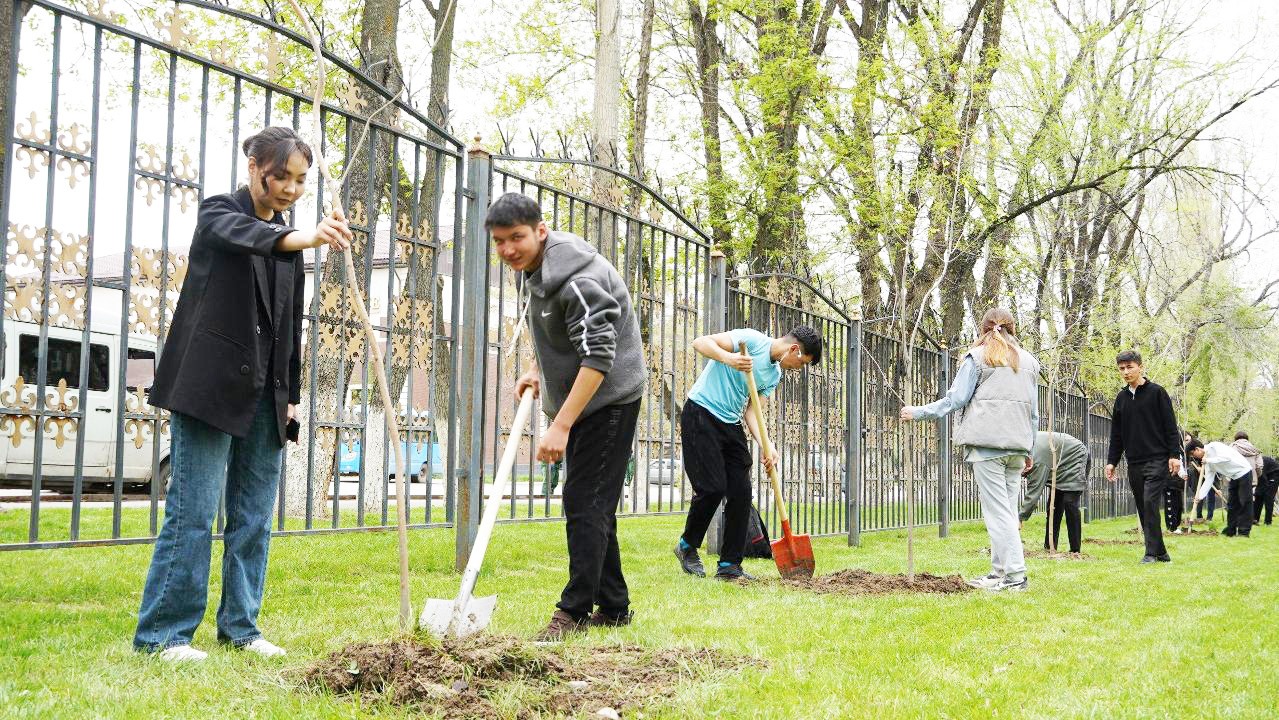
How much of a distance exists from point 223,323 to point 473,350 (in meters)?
2.93

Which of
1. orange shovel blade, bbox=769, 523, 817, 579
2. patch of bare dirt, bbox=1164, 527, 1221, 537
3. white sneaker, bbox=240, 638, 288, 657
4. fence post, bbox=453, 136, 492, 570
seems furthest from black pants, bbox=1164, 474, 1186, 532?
white sneaker, bbox=240, 638, 288, 657

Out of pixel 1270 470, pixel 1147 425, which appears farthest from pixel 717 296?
pixel 1270 470

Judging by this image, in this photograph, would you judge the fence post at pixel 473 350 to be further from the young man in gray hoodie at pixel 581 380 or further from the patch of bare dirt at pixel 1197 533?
the patch of bare dirt at pixel 1197 533

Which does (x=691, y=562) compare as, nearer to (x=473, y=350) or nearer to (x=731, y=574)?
(x=731, y=574)

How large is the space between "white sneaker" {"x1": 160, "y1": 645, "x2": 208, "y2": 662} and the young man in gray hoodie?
1.26 meters

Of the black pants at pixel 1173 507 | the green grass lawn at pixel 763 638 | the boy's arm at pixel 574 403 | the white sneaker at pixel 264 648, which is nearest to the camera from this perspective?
the green grass lawn at pixel 763 638

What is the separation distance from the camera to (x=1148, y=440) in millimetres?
9758

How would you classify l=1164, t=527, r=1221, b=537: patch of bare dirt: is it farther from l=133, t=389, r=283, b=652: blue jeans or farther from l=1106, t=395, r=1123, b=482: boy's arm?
l=133, t=389, r=283, b=652: blue jeans

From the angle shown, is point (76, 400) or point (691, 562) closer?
point (76, 400)

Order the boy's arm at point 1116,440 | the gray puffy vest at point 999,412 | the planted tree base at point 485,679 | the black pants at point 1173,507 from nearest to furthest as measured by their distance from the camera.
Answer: the planted tree base at point 485,679 → the gray puffy vest at point 999,412 → the boy's arm at point 1116,440 → the black pants at point 1173,507

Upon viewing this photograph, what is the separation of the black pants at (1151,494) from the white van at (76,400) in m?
8.24

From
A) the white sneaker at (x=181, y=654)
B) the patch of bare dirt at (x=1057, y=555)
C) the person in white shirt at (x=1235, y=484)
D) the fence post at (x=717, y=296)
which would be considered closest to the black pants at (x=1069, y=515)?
the patch of bare dirt at (x=1057, y=555)

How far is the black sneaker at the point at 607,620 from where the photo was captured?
456 cm

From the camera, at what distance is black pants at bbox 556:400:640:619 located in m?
4.36
